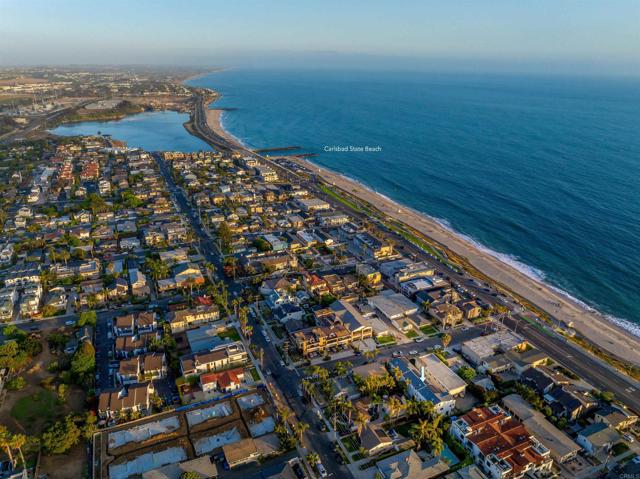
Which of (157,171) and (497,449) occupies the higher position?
(157,171)

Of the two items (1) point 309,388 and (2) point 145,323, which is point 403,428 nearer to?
(1) point 309,388

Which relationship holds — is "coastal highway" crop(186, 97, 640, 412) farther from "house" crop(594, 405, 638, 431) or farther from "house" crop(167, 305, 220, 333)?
"house" crop(167, 305, 220, 333)

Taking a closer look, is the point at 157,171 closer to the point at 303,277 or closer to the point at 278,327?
the point at 303,277

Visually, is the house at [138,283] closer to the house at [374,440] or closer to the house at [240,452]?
the house at [240,452]

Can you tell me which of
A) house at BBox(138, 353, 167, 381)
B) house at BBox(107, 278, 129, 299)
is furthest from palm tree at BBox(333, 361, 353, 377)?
house at BBox(107, 278, 129, 299)

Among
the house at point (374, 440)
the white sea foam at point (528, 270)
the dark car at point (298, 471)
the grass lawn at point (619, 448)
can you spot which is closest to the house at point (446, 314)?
the grass lawn at point (619, 448)

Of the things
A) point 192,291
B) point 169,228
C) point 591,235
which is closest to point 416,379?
point 192,291

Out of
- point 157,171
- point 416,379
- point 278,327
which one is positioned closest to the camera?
point 416,379
